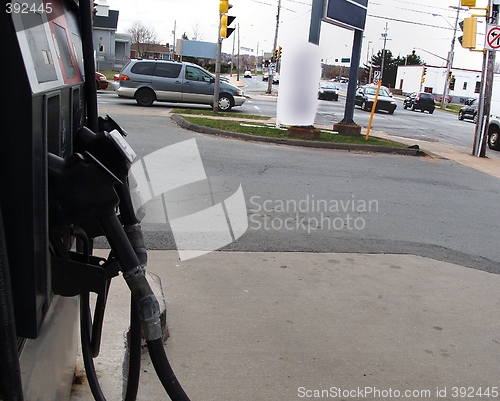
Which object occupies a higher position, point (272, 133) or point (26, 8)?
point (26, 8)

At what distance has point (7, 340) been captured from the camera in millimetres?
1123

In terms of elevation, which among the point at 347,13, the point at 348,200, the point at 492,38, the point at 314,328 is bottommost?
the point at 314,328

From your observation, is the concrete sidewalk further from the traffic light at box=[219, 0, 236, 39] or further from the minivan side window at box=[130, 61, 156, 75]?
the minivan side window at box=[130, 61, 156, 75]

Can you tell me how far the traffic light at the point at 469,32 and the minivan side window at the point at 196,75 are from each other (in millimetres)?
8799

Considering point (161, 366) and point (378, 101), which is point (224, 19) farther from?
point (378, 101)

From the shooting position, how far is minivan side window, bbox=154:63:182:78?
1917 centimetres

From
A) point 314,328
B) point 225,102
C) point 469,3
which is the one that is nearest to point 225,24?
point 225,102

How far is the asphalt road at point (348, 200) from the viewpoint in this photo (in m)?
5.72

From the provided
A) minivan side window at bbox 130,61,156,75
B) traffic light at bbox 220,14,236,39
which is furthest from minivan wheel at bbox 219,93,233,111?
traffic light at bbox 220,14,236,39

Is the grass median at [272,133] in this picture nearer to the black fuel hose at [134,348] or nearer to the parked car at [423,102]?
the black fuel hose at [134,348]

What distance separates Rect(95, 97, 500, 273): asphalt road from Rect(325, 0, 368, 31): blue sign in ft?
12.8

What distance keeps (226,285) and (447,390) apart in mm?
1819

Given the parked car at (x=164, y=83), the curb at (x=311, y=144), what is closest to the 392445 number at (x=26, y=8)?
the curb at (x=311, y=144)

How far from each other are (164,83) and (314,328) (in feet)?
54.2
